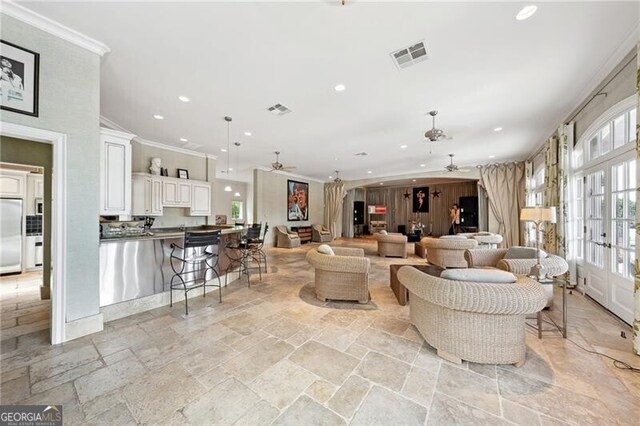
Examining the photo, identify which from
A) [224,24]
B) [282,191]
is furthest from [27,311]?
[282,191]

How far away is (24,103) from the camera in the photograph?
208cm

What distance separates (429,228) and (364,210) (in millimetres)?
3792

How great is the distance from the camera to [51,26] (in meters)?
2.19

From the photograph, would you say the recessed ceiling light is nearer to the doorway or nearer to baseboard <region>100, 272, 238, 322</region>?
baseboard <region>100, 272, 238, 322</region>

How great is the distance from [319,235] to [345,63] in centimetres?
828

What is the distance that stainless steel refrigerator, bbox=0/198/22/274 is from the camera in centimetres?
462

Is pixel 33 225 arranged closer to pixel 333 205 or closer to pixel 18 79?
pixel 18 79

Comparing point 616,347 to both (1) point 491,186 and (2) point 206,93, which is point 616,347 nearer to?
(2) point 206,93

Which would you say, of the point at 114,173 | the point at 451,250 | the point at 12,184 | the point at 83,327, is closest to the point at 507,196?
the point at 451,250

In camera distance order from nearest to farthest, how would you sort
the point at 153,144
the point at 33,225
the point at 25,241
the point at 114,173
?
the point at 114,173
the point at 25,241
the point at 33,225
the point at 153,144

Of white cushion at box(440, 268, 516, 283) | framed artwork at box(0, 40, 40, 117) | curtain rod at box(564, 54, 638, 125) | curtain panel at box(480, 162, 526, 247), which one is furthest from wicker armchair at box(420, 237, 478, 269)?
framed artwork at box(0, 40, 40, 117)

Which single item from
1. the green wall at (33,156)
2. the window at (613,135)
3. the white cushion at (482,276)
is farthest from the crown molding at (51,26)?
the window at (613,135)

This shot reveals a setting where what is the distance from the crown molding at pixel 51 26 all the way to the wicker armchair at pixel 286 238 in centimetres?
702

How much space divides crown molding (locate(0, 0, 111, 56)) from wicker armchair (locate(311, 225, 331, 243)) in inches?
343
